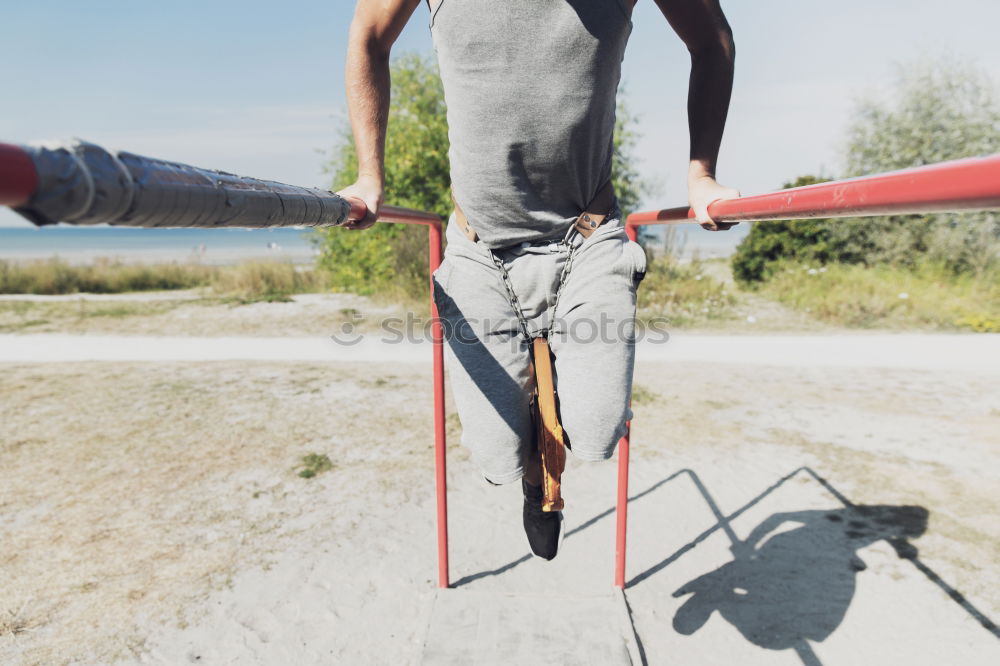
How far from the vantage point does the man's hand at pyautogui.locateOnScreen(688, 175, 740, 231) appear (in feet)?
4.24

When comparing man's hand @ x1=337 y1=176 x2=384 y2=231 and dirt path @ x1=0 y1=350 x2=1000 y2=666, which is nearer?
man's hand @ x1=337 y1=176 x2=384 y2=231

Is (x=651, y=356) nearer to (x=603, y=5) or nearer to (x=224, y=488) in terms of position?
(x=224, y=488)

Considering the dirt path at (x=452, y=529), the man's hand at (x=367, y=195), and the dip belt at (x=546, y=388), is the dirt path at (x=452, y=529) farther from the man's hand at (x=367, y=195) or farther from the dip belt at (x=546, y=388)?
the man's hand at (x=367, y=195)

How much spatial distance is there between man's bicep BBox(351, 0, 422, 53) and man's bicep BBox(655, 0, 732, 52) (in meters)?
0.55

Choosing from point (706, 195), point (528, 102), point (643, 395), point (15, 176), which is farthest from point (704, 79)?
point (643, 395)

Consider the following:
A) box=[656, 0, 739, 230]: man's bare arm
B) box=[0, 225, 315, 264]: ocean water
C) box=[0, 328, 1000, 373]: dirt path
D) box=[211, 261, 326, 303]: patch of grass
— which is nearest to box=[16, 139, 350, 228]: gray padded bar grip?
box=[656, 0, 739, 230]: man's bare arm

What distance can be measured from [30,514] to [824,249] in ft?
28.4

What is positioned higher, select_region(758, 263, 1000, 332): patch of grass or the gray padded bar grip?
the gray padded bar grip

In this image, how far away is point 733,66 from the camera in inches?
56.2

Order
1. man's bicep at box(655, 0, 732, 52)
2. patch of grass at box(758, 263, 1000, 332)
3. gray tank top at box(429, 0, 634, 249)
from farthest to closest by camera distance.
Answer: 1. patch of grass at box(758, 263, 1000, 332)
2. man's bicep at box(655, 0, 732, 52)
3. gray tank top at box(429, 0, 634, 249)

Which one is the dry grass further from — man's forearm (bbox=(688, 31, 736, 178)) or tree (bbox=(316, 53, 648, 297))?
tree (bbox=(316, 53, 648, 297))

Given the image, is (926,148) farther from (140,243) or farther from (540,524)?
(140,243)

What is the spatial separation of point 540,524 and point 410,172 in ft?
21.5

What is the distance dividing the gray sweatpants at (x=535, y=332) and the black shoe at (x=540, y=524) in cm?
11
